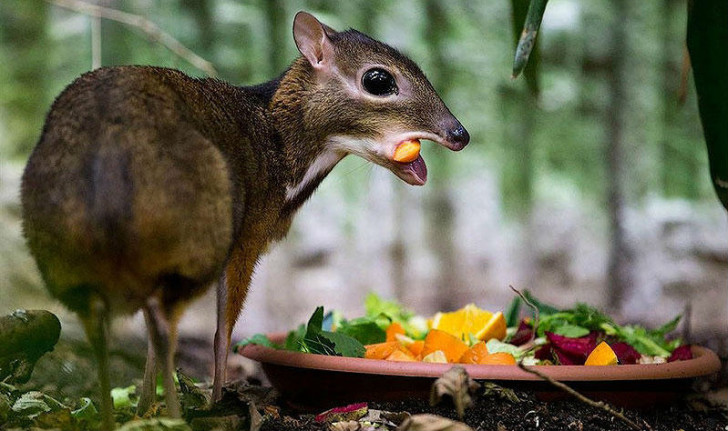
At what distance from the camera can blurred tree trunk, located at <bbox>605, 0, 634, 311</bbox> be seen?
6.75m

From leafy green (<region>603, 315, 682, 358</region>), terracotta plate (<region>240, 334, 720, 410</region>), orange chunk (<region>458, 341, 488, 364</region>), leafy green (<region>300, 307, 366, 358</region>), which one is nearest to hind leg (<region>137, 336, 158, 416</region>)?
terracotta plate (<region>240, 334, 720, 410</region>)

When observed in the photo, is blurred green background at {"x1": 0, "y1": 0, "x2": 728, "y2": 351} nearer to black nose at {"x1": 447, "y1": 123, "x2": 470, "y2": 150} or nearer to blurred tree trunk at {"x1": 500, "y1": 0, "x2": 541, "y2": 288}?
blurred tree trunk at {"x1": 500, "y1": 0, "x2": 541, "y2": 288}

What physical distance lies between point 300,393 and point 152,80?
114cm

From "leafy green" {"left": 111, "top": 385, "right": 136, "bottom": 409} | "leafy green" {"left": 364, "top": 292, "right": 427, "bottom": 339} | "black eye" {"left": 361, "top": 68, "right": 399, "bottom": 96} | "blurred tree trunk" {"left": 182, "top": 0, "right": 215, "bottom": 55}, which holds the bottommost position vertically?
"leafy green" {"left": 111, "top": 385, "right": 136, "bottom": 409}

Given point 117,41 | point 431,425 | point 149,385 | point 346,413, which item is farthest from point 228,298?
point 117,41

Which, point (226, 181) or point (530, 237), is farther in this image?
point (530, 237)

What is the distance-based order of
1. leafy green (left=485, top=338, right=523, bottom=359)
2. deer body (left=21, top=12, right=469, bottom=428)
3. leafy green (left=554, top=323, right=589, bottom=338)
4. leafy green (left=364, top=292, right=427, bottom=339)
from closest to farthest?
deer body (left=21, top=12, right=469, bottom=428) → leafy green (left=485, top=338, right=523, bottom=359) → leafy green (left=554, top=323, right=589, bottom=338) → leafy green (left=364, top=292, right=427, bottom=339)

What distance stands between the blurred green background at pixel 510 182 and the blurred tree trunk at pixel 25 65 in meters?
0.76

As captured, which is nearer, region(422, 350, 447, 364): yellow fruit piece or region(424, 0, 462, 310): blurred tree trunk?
region(422, 350, 447, 364): yellow fruit piece

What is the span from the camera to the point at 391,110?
10.0ft

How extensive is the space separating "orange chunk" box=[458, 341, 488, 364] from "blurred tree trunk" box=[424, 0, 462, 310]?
4.23 meters

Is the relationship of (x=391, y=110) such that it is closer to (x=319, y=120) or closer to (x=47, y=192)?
(x=319, y=120)

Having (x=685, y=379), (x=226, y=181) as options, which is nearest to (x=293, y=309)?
(x=685, y=379)

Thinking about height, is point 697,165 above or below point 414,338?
→ above
